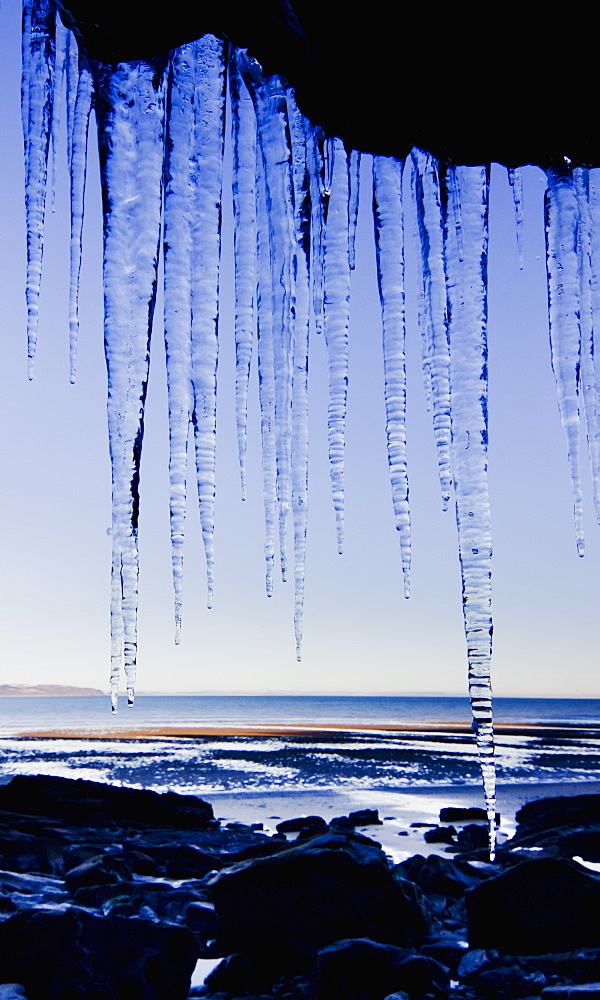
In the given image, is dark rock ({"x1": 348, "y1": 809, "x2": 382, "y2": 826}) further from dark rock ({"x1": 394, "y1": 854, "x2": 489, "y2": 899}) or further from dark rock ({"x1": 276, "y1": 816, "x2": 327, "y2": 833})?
dark rock ({"x1": 394, "y1": 854, "x2": 489, "y2": 899})

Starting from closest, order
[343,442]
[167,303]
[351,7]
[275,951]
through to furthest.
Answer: [351,7] < [167,303] < [343,442] < [275,951]

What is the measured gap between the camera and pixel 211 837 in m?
8.37

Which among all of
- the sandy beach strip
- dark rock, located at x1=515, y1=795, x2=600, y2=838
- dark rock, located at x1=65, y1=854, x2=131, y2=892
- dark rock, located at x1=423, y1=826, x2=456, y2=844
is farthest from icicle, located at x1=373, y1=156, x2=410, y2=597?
the sandy beach strip

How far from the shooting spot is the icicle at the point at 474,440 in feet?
7.96

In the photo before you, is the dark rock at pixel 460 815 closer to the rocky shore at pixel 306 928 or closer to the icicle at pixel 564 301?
the rocky shore at pixel 306 928

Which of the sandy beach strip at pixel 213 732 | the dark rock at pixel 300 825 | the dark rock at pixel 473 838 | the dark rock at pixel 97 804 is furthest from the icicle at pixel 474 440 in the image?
the sandy beach strip at pixel 213 732

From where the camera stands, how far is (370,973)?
338 cm

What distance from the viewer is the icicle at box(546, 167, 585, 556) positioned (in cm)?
288

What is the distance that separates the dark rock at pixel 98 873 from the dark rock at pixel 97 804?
289 centimetres

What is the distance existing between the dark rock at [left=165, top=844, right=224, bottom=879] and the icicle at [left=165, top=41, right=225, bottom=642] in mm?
4963

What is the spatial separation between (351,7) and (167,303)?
1023 millimetres

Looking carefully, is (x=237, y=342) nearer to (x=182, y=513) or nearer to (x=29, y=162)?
(x=182, y=513)

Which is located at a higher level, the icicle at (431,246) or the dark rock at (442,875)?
the icicle at (431,246)

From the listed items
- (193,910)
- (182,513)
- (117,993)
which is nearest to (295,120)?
(182,513)
